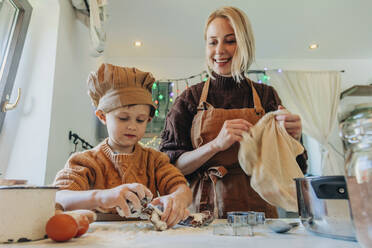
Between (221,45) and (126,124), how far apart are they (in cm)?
47

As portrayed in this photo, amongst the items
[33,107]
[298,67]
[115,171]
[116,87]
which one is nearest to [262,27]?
[298,67]

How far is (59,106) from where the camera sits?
1.57 m

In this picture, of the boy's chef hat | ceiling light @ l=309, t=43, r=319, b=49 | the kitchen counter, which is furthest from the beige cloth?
ceiling light @ l=309, t=43, r=319, b=49

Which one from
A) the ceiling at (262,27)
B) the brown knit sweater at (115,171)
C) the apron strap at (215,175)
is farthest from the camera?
the ceiling at (262,27)

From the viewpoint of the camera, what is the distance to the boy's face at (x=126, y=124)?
0.77 meters

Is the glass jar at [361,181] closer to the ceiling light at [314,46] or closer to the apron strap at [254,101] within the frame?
the apron strap at [254,101]

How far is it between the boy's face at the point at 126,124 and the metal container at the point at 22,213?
32cm

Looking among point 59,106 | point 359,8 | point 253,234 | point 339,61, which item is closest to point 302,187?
point 253,234

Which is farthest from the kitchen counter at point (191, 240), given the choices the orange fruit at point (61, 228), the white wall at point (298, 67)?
the white wall at point (298, 67)

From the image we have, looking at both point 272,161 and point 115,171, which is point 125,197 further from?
point 272,161

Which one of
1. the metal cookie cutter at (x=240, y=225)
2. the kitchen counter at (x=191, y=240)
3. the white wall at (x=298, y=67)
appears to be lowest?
the kitchen counter at (x=191, y=240)

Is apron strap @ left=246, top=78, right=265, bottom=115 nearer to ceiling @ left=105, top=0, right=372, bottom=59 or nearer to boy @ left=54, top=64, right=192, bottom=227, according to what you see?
boy @ left=54, top=64, right=192, bottom=227

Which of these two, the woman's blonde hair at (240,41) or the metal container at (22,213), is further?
the woman's blonde hair at (240,41)

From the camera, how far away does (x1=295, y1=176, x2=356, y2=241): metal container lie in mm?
445
